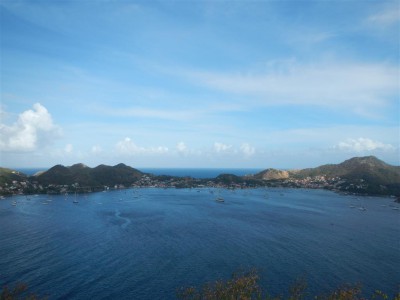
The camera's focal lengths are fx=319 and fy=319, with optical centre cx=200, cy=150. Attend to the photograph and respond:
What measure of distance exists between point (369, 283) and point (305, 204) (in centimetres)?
9981

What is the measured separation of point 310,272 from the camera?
5638 centimetres

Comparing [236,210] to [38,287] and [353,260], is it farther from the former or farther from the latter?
[38,287]

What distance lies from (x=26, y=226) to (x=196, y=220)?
50758 mm

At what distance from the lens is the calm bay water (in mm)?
51406

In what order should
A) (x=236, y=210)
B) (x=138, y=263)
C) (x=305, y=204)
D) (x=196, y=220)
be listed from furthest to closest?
(x=305, y=204) < (x=236, y=210) < (x=196, y=220) < (x=138, y=263)

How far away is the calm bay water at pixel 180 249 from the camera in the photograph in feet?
169

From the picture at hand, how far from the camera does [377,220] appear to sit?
110188 millimetres

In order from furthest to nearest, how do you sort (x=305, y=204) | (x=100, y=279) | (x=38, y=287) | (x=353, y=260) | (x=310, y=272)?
1. (x=305, y=204)
2. (x=353, y=260)
3. (x=310, y=272)
4. (x=100, y=279)
5. (x=38, y=287)

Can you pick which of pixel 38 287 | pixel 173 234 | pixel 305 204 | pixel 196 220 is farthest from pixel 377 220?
pixel 38 287

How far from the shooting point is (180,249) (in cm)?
6994

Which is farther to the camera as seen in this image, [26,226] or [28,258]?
[26,226]

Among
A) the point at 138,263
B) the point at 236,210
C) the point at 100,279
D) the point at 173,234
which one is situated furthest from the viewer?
the point at 236,210

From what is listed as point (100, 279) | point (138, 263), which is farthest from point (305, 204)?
point (100, 279)

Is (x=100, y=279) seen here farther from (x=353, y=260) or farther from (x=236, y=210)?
(x=236, y=210)
